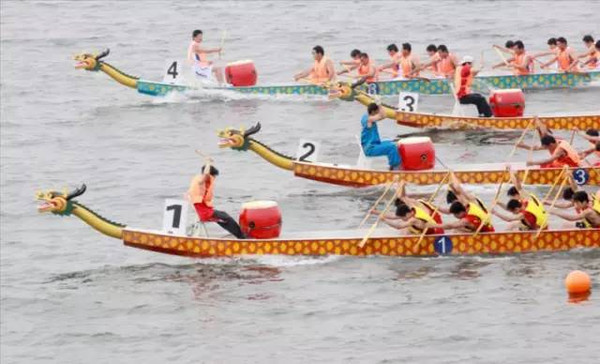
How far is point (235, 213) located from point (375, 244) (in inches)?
297

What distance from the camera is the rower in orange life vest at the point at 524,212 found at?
124ft

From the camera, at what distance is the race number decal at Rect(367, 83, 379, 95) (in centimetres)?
5588

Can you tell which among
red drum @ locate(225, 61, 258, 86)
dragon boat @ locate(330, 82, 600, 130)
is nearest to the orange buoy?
dragon boat @ locate(330, 82, 600, 130)

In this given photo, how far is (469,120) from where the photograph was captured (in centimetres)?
5059

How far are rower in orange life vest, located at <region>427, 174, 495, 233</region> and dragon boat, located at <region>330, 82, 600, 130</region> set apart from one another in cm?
1173

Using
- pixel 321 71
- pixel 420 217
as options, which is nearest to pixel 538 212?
pixel 420 217

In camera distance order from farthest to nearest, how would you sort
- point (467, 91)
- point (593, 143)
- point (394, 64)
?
1. point (394, 64)
2. point (467, 91)
3. point (593, 143)

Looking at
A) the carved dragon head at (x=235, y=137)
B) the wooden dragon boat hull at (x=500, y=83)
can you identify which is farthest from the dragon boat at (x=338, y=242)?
the wooden dragon boat hull at (x=500, y=83)

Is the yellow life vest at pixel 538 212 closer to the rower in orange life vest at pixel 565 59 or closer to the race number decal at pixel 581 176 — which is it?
the race number decal at pixel 581 176

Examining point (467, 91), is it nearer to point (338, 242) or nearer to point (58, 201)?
point (338, 242)

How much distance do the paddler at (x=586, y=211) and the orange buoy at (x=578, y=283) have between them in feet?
4.70

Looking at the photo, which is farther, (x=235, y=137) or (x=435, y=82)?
(x=435, y=82)

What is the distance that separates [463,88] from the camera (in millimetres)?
50938

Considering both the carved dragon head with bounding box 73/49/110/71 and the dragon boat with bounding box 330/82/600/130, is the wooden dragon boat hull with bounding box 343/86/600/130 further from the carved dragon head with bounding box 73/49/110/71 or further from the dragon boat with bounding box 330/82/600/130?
the carved dragon head with bounding box 73/49/110/71
